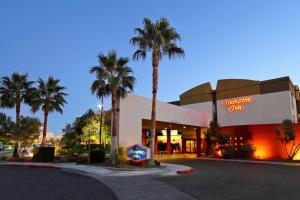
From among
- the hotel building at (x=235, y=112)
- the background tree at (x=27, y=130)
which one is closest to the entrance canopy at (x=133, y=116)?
the hotel building at (x=235, y=112)

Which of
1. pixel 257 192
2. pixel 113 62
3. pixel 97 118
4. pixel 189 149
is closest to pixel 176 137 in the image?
pixel 189 149

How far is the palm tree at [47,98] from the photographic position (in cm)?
3097

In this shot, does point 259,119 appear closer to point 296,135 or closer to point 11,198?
point 296,135

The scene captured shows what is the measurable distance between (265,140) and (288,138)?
14.5 feet

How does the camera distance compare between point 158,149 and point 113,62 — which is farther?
point 158,149

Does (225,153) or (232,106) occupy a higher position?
(232,106)

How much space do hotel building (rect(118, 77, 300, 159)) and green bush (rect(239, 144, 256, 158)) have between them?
5.58 ft

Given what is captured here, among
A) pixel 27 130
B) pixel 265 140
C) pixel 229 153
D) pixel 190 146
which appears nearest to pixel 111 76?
pixel 27 130

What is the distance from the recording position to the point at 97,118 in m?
36.4

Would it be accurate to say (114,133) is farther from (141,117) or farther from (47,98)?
(47,98)

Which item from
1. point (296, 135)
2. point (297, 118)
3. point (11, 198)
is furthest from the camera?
point (297, 118)

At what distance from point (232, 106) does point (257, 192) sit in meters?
32.7

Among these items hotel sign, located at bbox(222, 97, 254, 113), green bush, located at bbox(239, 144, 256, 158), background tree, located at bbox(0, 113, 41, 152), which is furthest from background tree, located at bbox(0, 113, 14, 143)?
hotel sign, located at bbox(222, 97, 254, 113)

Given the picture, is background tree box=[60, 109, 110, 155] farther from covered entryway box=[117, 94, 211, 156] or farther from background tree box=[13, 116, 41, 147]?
covered entryway box=[117, 94, 211, 156]
